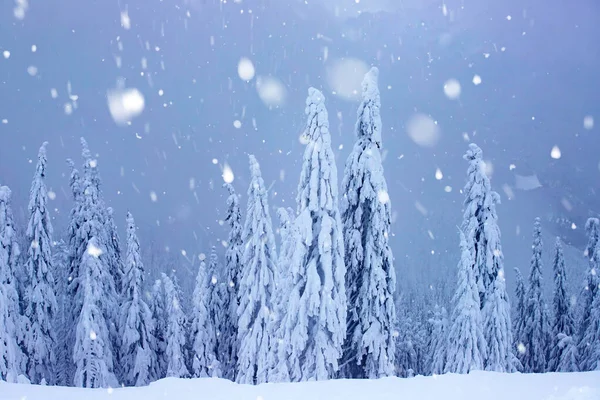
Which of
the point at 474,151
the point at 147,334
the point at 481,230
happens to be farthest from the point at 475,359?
the point at 147,334

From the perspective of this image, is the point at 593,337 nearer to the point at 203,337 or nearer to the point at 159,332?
the point at 203,337

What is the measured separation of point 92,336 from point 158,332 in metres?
6.00

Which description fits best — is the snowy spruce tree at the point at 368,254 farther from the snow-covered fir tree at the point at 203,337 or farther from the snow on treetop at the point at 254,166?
the snow-covered fir tree at the point at 203,337

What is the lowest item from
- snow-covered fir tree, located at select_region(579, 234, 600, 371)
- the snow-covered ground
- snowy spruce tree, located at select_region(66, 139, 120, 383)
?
the snow-covered ground

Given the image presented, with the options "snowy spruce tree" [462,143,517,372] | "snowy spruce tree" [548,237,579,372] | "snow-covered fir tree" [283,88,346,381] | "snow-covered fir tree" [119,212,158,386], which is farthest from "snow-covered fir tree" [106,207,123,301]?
"snowy spruce tree" [548,237,579,372]

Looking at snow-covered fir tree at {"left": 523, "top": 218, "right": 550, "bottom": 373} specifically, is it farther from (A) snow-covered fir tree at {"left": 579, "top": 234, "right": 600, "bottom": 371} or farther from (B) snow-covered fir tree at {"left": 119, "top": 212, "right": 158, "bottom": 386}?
(B) snow-covered fir tree at {"left": 119, "top": 212, "right": 158, "bottom": 386}

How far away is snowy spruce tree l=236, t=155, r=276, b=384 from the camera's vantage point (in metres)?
22.0

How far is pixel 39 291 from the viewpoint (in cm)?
2402

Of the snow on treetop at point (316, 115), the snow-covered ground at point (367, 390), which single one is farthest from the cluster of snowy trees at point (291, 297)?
the snow-covered ground at point (367, 390)

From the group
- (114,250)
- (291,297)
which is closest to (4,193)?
(114,250)

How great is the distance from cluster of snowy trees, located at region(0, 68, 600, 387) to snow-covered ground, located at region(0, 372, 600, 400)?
6338 mm

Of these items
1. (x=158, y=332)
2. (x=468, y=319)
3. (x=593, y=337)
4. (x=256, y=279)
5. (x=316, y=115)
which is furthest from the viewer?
(x=158, y=332)

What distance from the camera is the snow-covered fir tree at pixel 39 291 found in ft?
76.6

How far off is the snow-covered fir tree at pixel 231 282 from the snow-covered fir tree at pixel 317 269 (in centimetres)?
974
